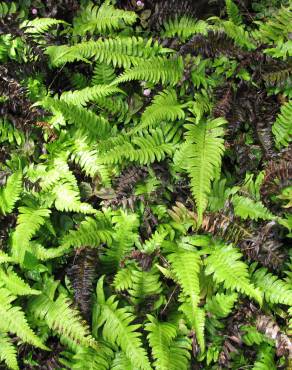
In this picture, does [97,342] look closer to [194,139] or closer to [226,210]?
[226,210]

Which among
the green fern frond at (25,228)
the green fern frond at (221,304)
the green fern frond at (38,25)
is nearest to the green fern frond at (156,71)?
the green fern frond at (38,25)

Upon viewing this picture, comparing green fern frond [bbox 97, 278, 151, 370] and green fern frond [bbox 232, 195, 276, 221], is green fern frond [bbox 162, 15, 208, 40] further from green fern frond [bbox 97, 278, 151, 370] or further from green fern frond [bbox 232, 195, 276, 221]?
Answer: green fern frond [bbox 97, 278, 151, 370]

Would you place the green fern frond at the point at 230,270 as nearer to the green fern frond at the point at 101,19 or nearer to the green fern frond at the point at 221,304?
the green fern frond at the point at 221,304

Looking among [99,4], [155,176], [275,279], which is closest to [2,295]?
[155,176]

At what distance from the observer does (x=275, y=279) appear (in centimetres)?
371

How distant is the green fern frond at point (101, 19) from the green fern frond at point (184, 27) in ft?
1.22

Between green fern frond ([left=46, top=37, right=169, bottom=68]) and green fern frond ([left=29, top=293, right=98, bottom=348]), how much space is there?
86.0 inches

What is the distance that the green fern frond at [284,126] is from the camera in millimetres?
4117

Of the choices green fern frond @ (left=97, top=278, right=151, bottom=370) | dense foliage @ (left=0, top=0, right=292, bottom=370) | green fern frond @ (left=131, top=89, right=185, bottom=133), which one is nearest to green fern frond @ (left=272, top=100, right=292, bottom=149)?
dense foliage @ (left=0, top=0, right=292, bottom=370)

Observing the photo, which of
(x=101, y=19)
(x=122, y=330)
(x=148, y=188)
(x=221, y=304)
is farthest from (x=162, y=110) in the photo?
(x=122, y=330)

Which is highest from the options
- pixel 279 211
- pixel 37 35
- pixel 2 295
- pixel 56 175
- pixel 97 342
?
pixel 37 35

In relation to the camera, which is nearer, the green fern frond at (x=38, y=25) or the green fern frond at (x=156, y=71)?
the green fern frond at (x=156, y=71)

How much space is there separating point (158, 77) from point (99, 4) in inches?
49.4

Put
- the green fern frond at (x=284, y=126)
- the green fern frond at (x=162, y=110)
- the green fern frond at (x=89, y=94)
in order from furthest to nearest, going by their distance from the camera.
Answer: the green fern frond at (x=89, y=94) < the green fern frond at (x=284, y=126) < the green fern frond at (x=162, y=110)
